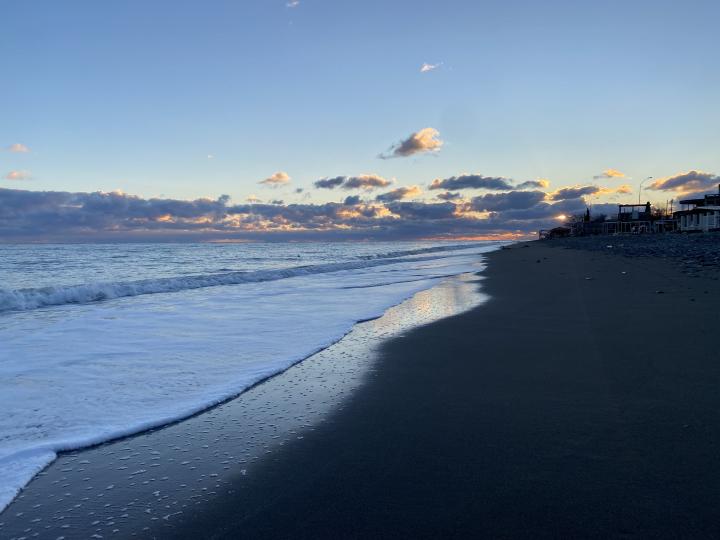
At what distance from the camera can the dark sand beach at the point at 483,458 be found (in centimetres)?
216

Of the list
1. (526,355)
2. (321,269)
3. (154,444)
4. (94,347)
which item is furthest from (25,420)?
(321,269)

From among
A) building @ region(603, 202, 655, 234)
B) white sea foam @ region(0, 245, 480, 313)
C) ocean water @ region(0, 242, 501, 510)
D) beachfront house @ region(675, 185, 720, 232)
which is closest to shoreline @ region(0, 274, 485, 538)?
ocean water @ region(0, 242, 501, 510)

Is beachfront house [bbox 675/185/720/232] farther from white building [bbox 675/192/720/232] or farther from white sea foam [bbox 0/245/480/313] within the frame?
white sea foam [bbox 0/245/480/313]

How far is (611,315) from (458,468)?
6195 millimetres

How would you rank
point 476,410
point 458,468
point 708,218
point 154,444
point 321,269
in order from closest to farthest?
point 458,468 → point 154,444 → point 476,410 → point 321,269 → point 708,218

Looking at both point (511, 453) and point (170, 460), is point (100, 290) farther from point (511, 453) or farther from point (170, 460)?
point (511, 453)

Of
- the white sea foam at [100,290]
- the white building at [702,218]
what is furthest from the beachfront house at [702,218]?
the white sea foam at [100,290]

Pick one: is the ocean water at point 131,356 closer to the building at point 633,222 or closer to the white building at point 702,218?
the white building at point 702,218

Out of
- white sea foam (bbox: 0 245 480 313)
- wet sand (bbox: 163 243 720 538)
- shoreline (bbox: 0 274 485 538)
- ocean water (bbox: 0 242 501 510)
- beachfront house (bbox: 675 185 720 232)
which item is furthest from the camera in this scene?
beachfront house (bbox: 675 185 720 232)

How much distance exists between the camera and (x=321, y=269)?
27125 mm

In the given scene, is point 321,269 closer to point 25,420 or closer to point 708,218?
point 25,420

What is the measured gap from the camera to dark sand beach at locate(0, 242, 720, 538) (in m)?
2.16

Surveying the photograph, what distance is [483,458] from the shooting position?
279 cm

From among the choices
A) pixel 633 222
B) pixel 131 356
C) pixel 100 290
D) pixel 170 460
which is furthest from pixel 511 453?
pixel 633 222
